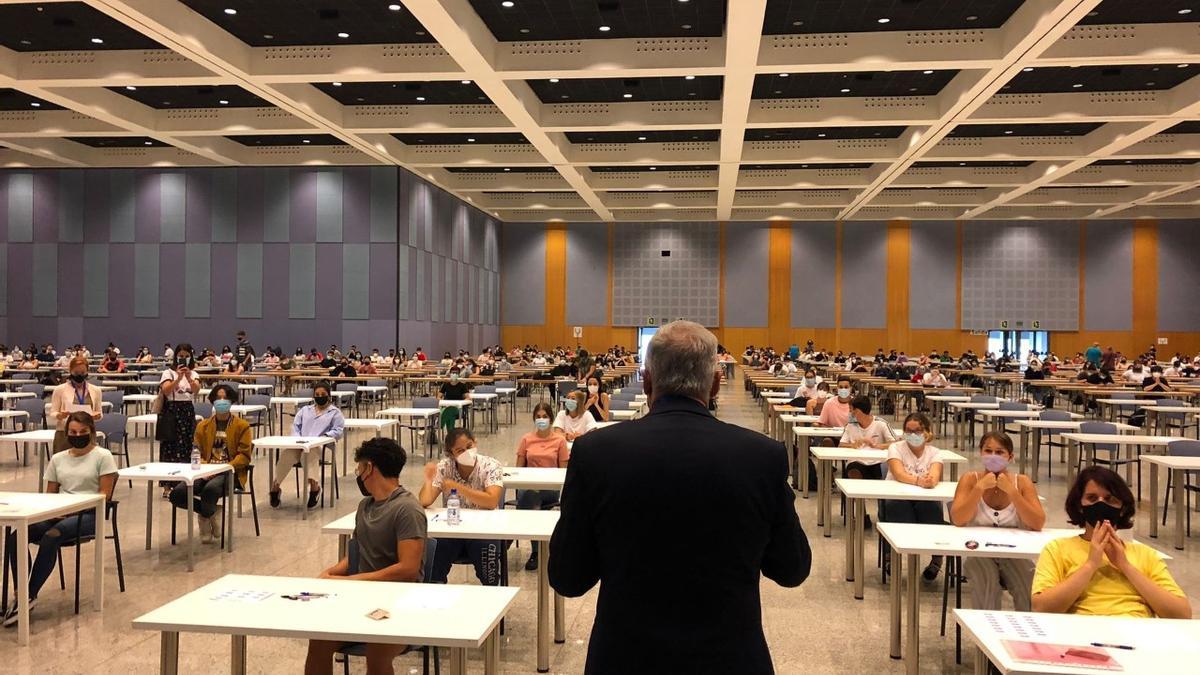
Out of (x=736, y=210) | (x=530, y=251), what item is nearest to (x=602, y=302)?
(x=530, y=251)

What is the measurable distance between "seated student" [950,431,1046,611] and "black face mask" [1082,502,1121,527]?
121cm

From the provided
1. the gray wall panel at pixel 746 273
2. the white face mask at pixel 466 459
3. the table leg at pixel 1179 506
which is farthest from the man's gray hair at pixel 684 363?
the gray wall panel at pixel 746 273

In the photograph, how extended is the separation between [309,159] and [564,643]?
24.2 metres

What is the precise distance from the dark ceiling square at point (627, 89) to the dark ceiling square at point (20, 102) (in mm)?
12199

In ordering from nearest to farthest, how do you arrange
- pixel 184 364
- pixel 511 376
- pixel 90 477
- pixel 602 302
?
pixel 90 477 < pixel 184 364 < pixel 511 376 < pixel 602 302

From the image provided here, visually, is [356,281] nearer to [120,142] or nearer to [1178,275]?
[120,142]

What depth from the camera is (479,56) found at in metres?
15.4

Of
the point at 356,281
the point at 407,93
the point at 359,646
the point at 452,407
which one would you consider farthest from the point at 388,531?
the point at 356,281

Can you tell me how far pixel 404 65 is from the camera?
1672 centimetres

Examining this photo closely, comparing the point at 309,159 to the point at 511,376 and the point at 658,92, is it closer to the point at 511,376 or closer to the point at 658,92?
the point at 511,376

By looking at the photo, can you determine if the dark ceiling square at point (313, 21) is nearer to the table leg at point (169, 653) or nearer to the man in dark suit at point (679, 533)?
the table leg at point (169, 653)

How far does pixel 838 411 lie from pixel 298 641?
6720 millimetres

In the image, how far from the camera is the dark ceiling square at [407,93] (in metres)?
19.5

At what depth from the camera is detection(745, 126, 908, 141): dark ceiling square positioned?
2328 cm
